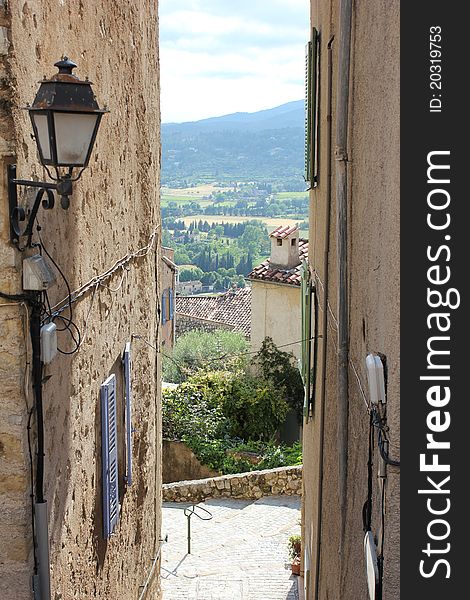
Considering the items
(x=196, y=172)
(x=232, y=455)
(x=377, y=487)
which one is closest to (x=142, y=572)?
(x=377, y=487)

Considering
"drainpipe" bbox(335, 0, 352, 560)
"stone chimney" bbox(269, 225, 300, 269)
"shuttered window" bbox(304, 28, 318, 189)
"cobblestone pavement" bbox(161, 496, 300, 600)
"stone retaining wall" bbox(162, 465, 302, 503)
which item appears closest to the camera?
"drainpipe" bbox(335, 0, 352, 560)

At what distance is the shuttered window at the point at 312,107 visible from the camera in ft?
26.0

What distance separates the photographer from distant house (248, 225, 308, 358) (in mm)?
21516

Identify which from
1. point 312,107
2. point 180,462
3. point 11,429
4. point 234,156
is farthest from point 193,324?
point 234,156

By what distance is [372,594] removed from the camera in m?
3.40

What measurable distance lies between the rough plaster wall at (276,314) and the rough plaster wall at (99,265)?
11.7 metres

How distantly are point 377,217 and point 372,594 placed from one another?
1.63m

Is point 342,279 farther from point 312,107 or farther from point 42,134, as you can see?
point 312,107

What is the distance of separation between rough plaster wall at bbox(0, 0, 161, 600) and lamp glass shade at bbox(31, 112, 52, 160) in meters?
0.11

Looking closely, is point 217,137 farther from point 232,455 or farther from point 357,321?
point 357,321

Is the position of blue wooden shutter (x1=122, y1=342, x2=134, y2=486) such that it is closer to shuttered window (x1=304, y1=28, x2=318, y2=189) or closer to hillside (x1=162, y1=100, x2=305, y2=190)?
shuttered window (x1=304, y1=28, x2=318, y2=189)

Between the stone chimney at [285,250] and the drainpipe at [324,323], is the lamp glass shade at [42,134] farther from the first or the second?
the stone chimney at [285,250]

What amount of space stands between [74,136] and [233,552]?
988 cm

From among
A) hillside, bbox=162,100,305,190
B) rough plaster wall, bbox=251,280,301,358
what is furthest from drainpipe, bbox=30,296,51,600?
hillside, bbox=162,100,305,190
